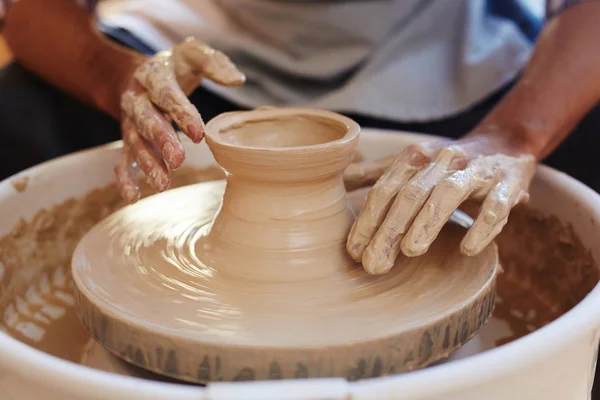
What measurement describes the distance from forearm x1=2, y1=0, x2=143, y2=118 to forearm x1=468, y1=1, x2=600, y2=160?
87cm

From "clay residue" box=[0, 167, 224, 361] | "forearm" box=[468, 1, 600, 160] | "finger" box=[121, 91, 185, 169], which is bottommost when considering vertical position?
"clay residue" box=[0, 167, 224, 361]

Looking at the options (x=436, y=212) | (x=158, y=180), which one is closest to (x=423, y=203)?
(x=436, y=212)

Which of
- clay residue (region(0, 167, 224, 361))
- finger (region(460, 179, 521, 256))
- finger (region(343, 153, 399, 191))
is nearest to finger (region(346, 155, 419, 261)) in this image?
finger (region(460, 179, 521, 256))

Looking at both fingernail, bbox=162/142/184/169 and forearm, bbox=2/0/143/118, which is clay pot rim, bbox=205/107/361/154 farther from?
forearm, bbox=2/0/143/118

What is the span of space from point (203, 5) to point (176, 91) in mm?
942

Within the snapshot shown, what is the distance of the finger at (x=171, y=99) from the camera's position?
97cm

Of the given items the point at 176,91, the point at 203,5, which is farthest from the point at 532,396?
the point at 203,5

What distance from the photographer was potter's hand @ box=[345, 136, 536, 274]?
33.1 inches

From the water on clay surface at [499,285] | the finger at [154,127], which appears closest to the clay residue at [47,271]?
the water on clay surface at [499,285]

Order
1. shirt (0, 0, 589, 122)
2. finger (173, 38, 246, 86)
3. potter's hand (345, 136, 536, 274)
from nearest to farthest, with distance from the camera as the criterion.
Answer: potter's hand (345, 136, 536, 274) → finger (173, 38, 246, 86) → shirt (0, 0, 589, 122)

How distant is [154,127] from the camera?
3.40 ft

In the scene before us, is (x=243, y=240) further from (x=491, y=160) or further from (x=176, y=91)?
(x=491, y=160)

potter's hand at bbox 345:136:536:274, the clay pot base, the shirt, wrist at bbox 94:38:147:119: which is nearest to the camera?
the clay pot base

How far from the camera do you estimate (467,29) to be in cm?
171
